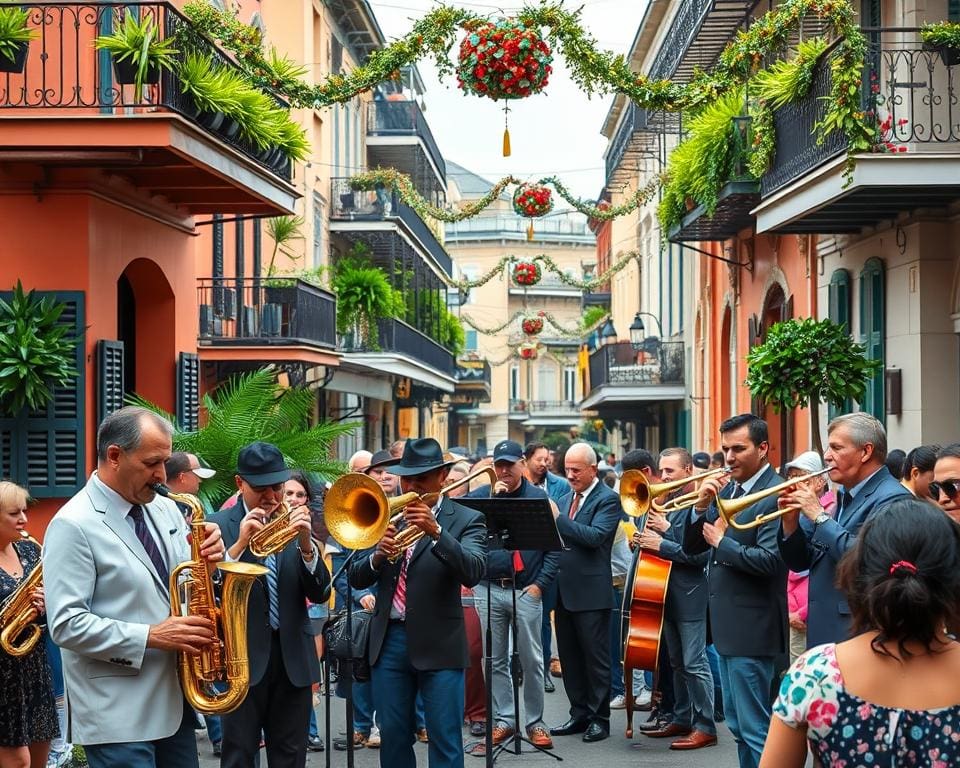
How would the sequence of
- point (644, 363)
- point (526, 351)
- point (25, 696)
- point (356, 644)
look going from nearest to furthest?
1. point (25, 696)
2. point (356, 644)
3. point (644, 363)
4. point (526, 351)

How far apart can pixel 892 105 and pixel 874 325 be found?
10.3 feet

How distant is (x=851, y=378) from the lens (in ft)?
45.4

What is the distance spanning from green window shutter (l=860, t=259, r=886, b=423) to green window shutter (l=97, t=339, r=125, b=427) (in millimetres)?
7463

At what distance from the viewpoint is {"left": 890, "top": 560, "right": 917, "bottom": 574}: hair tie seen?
12.0ft

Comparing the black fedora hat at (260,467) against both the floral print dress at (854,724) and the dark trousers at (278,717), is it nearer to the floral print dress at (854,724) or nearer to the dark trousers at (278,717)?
the dark trousers at (278,717)

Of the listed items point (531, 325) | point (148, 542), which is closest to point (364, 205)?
point (531, 325)

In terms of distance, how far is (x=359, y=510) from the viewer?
24.1 ft

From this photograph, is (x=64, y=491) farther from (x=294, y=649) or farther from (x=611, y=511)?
(x=294, y=649)

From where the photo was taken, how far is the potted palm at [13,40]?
40.0 ft

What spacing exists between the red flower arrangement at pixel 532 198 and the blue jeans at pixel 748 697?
17016mm

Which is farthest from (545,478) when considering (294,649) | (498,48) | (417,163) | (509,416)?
(509,416)

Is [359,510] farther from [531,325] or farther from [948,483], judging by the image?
[531,325]

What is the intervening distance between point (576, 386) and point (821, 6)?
7762 centimetres

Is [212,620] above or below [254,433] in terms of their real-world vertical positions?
below
